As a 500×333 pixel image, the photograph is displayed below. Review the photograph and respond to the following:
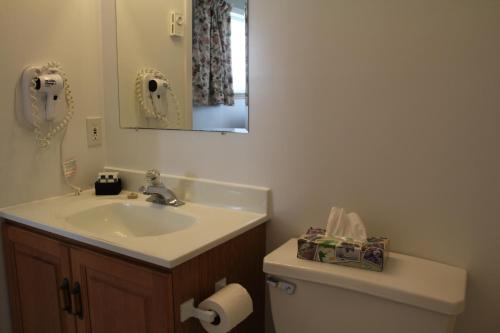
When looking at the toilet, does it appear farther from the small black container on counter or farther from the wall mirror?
the small black container on counter

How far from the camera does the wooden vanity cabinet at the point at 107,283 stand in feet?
3.31

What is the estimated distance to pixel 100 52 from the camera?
64.3 inches

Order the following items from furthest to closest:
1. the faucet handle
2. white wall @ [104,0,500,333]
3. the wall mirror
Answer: the faucet handle < the wall mirror < white wall @ [104,0,500,333]

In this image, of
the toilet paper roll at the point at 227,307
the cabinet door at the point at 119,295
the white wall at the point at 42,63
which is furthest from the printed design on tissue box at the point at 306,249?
the white wall at the point at 42,63

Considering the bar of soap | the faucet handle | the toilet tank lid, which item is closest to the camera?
the toilet tank lid

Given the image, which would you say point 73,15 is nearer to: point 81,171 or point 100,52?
point 100,52

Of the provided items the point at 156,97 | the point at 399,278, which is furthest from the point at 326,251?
the point at 156,97

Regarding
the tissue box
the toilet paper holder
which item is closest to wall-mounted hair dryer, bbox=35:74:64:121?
the toilet paper holder

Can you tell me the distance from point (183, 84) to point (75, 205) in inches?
23.6

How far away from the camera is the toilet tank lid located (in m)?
0.88

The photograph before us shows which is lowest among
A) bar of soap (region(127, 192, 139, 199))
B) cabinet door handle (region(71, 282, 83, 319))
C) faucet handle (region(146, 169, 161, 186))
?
cabinet door handle (region(71, 282, 83, 319))

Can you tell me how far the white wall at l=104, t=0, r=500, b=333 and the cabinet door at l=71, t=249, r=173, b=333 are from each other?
1.54 ft

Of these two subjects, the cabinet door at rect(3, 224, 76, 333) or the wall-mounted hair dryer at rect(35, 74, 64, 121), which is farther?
the wall-mounted hair dryer at rect(35, 74, 64, 121)

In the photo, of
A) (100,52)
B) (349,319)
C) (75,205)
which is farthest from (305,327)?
(100,52)
